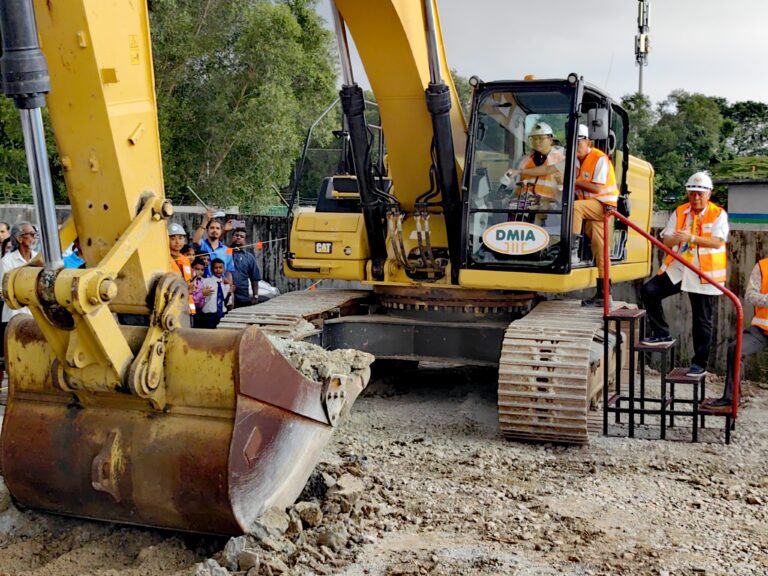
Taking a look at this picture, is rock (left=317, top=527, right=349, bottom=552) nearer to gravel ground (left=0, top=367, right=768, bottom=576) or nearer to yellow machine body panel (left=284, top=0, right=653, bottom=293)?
gravel ground (left=0, top=367, right=768, bottom=576)

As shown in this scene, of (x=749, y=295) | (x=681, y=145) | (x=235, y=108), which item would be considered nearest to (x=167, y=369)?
(x=749, y=295)

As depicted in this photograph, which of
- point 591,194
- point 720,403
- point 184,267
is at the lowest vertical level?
point 720,403

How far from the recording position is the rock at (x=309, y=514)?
455cm

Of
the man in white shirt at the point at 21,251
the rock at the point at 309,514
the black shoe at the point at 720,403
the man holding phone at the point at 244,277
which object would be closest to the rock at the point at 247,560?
the rock at the point at 309,514

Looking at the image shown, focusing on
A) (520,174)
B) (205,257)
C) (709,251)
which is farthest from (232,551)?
(205,257)

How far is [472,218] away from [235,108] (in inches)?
914

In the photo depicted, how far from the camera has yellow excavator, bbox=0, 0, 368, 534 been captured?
384cm

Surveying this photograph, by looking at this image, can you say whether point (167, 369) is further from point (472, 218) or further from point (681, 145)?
point (681, 145)

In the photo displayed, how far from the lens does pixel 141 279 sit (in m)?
4.14

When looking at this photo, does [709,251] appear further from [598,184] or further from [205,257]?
[205,257]

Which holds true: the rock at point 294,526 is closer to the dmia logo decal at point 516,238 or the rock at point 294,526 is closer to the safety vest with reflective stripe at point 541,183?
the dmia logo decal at point 516,238

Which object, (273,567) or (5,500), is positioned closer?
(273,567)

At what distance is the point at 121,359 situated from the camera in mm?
4000

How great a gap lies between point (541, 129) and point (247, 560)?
4.27m
